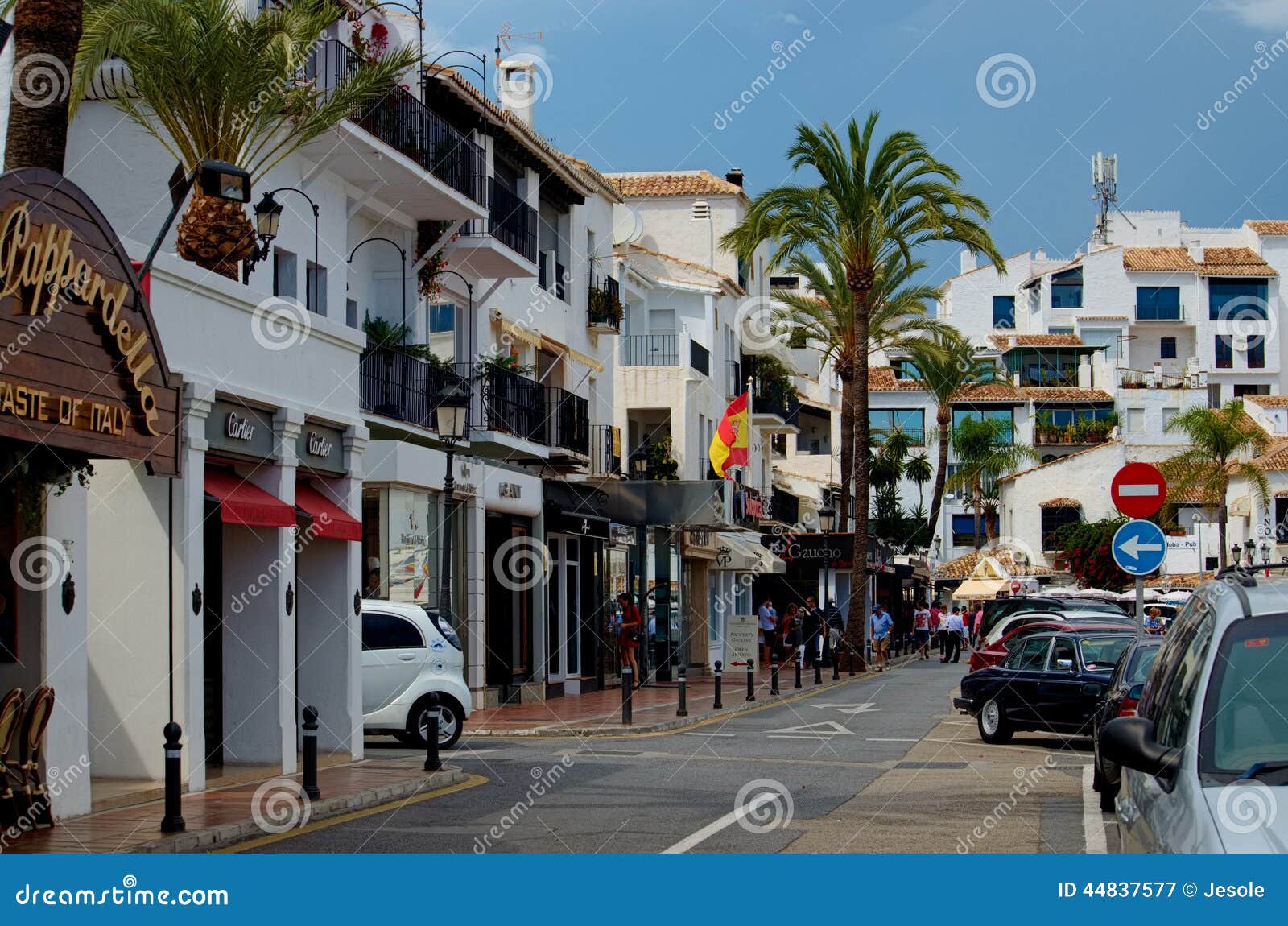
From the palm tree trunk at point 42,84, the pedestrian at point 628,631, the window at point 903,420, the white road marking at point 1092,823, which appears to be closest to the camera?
the white road marking at point 1092,823

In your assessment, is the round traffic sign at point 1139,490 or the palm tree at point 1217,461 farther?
the palm tree at point 1217,461

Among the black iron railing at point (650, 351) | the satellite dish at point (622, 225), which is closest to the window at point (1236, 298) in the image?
the black iron railing at point (650, 351)

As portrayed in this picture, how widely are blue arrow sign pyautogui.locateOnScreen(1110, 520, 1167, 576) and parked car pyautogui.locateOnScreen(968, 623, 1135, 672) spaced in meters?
8.84

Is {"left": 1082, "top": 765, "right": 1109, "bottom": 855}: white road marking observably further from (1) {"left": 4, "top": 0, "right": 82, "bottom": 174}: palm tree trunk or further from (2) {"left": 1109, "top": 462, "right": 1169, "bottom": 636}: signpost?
(1) {"left": 4, "top": 0, "right": 82, "bottom": 174}: palm tree trunk

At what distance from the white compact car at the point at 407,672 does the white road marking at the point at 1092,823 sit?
8.26 m

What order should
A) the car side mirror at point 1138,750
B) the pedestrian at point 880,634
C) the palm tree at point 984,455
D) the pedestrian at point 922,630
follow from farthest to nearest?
1. the palm tree at point 984,455
2. the pedestrian at point 922,630
3. the pedestrian at point 880,634
4. the car side mirror at point 1138,750

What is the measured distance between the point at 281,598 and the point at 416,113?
40.0 ft

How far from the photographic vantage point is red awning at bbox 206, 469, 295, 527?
16.4 m

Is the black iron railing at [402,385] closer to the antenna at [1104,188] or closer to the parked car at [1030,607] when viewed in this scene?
the parked car at [1030,607]

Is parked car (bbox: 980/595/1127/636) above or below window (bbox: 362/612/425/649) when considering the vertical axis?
below

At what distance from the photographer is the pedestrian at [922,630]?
219ft

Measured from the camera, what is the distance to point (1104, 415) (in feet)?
320

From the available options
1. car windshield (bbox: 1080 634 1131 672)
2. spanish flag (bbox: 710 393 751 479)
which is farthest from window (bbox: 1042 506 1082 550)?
car windshield (bbox: 1080 634 1131 672)

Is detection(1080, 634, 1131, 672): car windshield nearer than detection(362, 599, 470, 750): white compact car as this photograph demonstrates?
No
